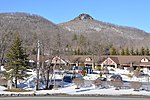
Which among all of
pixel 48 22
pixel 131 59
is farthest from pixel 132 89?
pixel 48 22

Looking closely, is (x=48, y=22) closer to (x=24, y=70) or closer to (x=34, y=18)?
(x=34, y=18)

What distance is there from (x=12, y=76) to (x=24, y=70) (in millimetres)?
1374

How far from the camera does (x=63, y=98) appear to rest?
21.7 meters

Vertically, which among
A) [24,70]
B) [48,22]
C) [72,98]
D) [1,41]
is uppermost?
[48,22]

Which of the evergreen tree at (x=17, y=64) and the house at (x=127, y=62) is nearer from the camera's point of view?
the evergreen tree at (x=17, y=64)

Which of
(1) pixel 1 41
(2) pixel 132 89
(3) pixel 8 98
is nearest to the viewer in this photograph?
(3) pixel 8 98

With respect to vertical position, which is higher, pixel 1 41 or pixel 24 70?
pixel 1 41

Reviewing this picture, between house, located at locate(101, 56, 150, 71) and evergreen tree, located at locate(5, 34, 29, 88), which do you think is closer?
evergreen tree, located at locate(5, 34, 29, 88)

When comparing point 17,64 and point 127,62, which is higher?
point 127,62

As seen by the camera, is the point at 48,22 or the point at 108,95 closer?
the point at 108,95

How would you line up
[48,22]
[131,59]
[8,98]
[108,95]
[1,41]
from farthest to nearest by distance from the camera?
1. [48,22]
2. [131,59]
3. [1,41]
4. [108,95]
5. [8,98]

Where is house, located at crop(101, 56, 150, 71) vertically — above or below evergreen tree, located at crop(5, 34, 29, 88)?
above

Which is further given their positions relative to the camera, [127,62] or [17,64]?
[127,62]

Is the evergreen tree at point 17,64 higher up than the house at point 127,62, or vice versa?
the house at point 127,62
